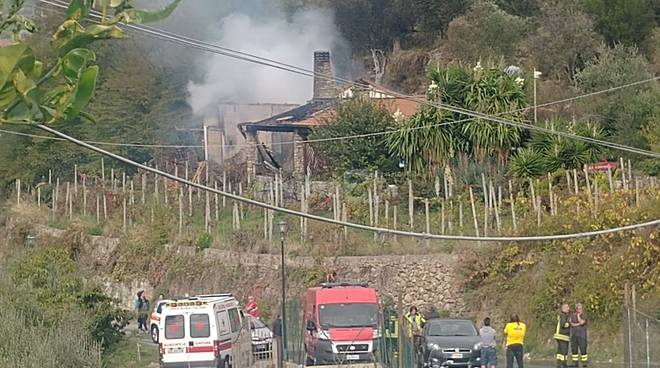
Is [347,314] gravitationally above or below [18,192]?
below

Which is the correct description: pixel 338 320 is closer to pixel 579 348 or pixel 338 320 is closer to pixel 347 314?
pixel 347 314

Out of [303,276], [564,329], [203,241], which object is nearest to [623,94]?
[303,276]

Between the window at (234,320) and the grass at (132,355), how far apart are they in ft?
9.58

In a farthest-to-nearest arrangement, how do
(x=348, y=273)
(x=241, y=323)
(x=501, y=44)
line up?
(x=501, y=44), (x=348, y=273), (x=241, y=323)

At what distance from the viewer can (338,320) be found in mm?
27781

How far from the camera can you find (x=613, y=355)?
95.6 feet

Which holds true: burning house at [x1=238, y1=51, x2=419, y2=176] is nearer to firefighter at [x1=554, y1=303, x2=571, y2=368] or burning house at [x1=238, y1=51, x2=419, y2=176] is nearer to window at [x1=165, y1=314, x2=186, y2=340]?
window at [x1=165, y1=314, x2=186, y2=340]

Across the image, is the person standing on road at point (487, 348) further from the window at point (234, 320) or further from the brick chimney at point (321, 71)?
the brick chimney at point (321, 71)

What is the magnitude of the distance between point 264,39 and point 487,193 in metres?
29.0

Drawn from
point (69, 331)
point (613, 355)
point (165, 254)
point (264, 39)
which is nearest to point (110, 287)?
point (165, 254)

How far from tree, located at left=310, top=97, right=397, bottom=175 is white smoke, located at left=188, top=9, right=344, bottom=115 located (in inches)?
444

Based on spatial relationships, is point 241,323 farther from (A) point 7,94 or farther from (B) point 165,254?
(A) point 7,94

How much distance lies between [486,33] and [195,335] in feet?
106

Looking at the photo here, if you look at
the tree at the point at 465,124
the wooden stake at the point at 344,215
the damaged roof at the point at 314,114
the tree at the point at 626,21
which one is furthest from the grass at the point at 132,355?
the tree at the point at 626,21
